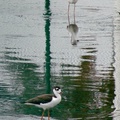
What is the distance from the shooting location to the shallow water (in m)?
12.3

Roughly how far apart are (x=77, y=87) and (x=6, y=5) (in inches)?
517

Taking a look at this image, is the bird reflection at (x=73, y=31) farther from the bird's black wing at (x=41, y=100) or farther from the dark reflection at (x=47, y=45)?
the bird's black wing at (x=41, y=100)

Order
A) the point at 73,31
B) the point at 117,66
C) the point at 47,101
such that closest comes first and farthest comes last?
1. the point at 47,101
2. the point at 117,66
3. the point at 73,31

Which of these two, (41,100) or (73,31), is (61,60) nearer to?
(73,31)

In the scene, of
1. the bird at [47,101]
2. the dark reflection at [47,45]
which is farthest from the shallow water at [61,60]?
the bird at [47,101]

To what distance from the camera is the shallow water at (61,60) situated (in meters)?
12.3

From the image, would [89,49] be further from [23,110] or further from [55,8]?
[55,8]

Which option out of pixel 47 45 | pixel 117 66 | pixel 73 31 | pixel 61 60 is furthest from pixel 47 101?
pixel 73 31

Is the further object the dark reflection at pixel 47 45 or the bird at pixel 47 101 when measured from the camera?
the dark reflection at pixel 47 45

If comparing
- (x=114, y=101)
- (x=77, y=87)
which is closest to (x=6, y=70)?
(x=77, y=87)

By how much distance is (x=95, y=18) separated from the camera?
23234 millimetres

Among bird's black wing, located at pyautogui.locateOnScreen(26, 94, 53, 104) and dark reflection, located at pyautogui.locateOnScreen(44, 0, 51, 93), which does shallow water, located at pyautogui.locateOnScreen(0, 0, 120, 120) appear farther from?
bird's black wing, located at pyautogui.locateOnScreen(26, 94, 53, 104)

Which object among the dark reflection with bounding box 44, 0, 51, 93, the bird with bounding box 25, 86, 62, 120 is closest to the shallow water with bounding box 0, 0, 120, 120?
the dark reflection with bounding box 44, 0, 51, 93

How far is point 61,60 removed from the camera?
16.4 metres
